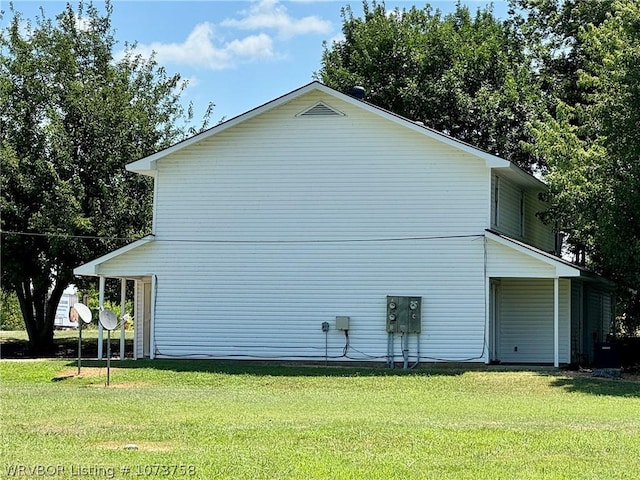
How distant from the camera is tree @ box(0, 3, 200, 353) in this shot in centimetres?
3538

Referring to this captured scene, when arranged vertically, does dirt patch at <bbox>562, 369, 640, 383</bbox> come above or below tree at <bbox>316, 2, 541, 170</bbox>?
below

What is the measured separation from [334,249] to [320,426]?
520 inches

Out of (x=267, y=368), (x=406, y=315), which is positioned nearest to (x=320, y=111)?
(x=406, y=315)

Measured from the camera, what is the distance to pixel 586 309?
3209 centimetres

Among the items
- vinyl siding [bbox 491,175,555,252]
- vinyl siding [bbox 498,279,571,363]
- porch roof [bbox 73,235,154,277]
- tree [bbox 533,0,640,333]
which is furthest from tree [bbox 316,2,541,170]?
porch roof [bbox 73,235,154,277]

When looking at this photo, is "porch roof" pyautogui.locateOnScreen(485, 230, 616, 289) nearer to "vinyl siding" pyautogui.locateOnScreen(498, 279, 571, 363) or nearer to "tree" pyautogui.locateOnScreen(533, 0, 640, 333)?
"tree" pyautogui.locateOnScreen(533, 0, 640, 333)

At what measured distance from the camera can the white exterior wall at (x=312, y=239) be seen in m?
26.1

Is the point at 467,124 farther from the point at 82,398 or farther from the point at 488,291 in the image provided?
the point at 82,398

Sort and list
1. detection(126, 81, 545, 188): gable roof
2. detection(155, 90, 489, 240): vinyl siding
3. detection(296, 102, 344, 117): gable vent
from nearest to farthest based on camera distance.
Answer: detection(126, 81, 545, 188): gable roof → detection(155, 90, 489, 240): vinyl siding → detection(296, 102, 344, 117): gable vent

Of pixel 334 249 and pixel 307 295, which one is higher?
pixel 334 249

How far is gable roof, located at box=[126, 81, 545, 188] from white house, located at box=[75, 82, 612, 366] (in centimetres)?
4

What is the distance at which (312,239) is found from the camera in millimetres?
26969

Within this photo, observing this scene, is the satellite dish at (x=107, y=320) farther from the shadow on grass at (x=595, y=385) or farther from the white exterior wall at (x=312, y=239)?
the shadow on grass at (x=595, y=385)

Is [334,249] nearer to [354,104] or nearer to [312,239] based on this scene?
[312,239]
